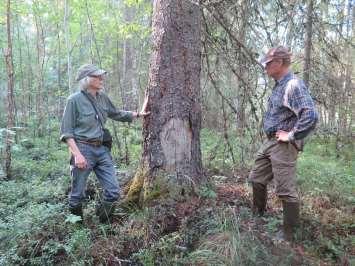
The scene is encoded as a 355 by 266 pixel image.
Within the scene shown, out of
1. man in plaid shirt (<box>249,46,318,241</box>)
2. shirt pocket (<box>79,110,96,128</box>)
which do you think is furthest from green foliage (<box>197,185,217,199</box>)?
shirt pocket (<box>79,110,96,128</box>)

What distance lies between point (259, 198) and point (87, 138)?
7.31ft

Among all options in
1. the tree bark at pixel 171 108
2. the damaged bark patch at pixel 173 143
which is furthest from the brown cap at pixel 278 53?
the damaged bark patch at pixel 173 143

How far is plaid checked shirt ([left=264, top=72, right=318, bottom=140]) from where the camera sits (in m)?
4.12

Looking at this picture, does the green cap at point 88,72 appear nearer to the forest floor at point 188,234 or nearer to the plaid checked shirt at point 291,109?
the forest floor at point 188,234

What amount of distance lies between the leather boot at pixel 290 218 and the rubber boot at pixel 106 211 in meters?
2.03

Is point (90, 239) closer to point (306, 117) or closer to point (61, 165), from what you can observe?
point (306, 117)

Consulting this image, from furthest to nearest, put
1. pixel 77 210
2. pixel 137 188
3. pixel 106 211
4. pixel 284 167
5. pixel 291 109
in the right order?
pixel 137 188, pixel 77 210, pixel 106 211, pixel 284 167, pixel 291 109

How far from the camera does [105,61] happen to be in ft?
52.7

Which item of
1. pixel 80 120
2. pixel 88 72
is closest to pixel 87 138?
pixel 80 120

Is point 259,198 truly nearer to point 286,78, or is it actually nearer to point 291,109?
point 291,109

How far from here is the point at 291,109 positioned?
169 inches

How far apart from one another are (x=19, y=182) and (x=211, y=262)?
5252 mm

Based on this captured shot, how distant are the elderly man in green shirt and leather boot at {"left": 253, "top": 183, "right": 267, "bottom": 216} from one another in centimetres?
165

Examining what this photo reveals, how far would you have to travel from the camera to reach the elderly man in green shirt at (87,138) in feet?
15.8
